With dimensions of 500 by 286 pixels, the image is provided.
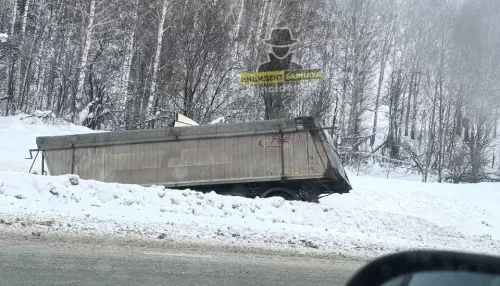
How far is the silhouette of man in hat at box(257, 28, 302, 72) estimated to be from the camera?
87.7 feet

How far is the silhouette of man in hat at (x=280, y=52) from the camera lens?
1053 inches

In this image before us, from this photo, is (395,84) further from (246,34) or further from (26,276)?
(26,276)

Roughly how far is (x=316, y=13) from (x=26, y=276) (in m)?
29.1

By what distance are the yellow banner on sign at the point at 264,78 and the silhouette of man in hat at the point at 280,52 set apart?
0.27 meters

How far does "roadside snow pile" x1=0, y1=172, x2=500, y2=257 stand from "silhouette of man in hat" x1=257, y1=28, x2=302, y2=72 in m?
14.6

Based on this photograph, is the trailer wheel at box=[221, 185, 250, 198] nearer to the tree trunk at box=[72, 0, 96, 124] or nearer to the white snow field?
the white snow field

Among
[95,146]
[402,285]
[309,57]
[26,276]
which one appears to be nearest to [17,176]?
[95,146]

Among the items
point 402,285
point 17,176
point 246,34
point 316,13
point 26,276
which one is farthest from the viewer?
point 316,13

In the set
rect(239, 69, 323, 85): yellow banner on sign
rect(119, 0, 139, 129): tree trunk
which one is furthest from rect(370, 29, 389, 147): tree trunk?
rect(119, 0, 139, 129): tree trunk

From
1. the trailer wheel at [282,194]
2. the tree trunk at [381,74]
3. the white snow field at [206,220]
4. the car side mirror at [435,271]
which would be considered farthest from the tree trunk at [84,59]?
the car side mirror at [435,271]

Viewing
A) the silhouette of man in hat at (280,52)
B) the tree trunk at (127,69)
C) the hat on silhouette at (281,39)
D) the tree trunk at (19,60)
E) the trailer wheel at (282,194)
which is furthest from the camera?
the tree trunk at (19,60)

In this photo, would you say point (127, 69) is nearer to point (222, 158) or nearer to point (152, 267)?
point (222, 158)

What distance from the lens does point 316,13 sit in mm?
32688

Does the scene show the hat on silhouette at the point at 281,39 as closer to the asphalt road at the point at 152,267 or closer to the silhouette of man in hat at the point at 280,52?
the silhouette of man in hat at the point at 280,52
